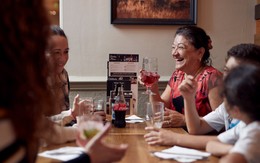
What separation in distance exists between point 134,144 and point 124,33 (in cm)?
203

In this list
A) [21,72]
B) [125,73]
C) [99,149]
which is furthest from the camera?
[125,73]

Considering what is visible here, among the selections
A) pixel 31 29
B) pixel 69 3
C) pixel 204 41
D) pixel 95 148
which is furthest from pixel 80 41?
pixel 31 29

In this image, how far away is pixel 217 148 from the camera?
1555 millimetres

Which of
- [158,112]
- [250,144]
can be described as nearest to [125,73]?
[158,112]

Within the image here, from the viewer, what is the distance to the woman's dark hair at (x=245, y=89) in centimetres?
131

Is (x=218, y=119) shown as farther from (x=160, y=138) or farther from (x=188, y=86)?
(x=160, y=138)

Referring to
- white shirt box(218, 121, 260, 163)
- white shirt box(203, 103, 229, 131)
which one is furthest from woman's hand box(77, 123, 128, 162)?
white shirt box(203, 103, 229, 131)

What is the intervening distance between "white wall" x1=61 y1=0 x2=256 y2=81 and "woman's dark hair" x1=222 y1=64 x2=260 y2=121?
2367 millimetres

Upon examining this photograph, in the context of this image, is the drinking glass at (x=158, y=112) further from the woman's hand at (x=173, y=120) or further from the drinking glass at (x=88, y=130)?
the drinking glass at (x=88, y=130)

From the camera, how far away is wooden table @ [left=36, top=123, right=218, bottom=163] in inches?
59.6

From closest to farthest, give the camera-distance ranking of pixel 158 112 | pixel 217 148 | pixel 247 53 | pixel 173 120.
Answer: pixel 217 148 < pixel 247 53 < pixel 158 112 < pixel 173 120

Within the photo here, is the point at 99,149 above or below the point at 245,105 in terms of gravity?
below

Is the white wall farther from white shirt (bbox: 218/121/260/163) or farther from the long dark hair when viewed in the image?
the long dark hair

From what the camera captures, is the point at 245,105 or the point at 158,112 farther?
the point at 158,112
